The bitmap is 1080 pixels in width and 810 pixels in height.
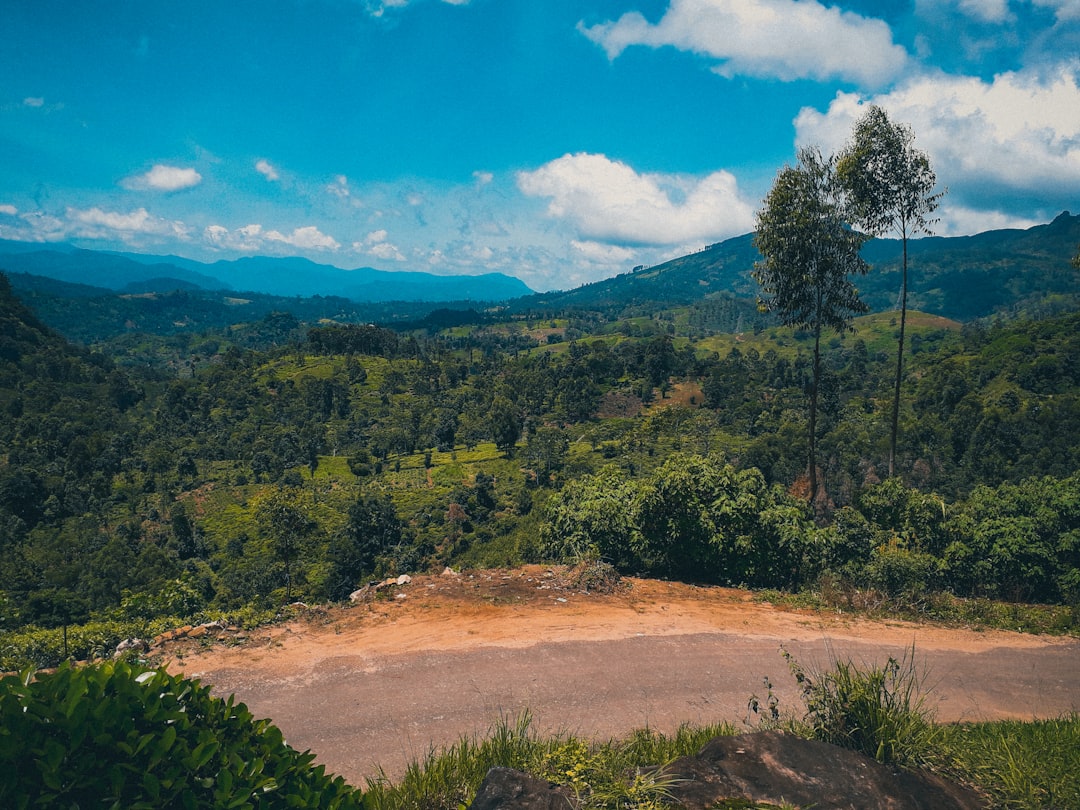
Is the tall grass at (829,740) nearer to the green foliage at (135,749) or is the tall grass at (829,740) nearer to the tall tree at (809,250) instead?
the green foliage at (135,749)

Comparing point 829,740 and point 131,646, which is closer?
point 829,740

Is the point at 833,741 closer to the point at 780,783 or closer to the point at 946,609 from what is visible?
the point at 780,783

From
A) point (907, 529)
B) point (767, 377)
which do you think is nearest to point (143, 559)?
point (907, 529)

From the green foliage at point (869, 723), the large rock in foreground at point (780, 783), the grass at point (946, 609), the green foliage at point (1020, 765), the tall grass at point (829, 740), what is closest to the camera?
the large rock in foreground at point (780, 783)

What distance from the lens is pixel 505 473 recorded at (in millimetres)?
71625

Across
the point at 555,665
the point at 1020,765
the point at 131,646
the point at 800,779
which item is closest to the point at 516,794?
the point at 800,779

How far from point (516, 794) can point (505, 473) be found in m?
67.9

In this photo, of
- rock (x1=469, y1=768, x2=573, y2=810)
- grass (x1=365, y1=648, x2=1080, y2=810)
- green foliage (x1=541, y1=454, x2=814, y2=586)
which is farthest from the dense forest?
rock (x1=469, y1=768, x2=573, y2=810)

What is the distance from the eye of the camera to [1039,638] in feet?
34.3

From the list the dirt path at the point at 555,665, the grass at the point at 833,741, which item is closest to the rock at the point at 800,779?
the grass at the point at 833,741

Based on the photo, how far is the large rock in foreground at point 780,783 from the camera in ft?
13.7

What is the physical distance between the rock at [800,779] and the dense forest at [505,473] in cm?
886

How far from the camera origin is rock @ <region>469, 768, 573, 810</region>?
157 inches

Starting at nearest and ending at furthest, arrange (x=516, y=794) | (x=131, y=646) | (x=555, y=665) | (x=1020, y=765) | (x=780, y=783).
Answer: (x=516, y=794)
(x=780, y=783)
(x=1020, y=765)
(x=555, y=665)
(x=131, y=646)
